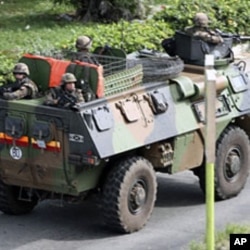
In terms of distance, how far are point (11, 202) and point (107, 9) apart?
10201 mm

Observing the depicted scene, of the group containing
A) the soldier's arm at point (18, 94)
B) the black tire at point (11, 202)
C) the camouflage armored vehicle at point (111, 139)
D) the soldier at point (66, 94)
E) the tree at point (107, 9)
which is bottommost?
the black tire at point (11, 202)

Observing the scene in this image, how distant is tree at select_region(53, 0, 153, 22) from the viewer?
23.8 m

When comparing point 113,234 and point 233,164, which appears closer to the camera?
point 113,234

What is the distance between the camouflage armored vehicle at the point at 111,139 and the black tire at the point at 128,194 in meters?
0.01

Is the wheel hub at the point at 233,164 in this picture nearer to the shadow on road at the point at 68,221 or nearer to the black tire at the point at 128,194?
the shadow on road at the point at 68,221

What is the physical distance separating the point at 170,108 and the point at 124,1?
9719mm

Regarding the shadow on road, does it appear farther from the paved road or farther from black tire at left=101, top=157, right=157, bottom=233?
black tire at left=101, top=157, right=157, bottom=233

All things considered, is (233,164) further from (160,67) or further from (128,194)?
(128,194)

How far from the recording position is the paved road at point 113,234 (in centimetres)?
1327

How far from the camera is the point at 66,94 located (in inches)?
515

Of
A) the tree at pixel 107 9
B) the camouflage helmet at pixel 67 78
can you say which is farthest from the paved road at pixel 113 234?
the tree at pixel 107 9

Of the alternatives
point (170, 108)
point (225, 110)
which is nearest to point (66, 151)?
point (170, 108)

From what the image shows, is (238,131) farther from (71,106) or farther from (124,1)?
(124,1)

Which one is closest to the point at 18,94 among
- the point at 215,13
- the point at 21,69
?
the point at 21,69
